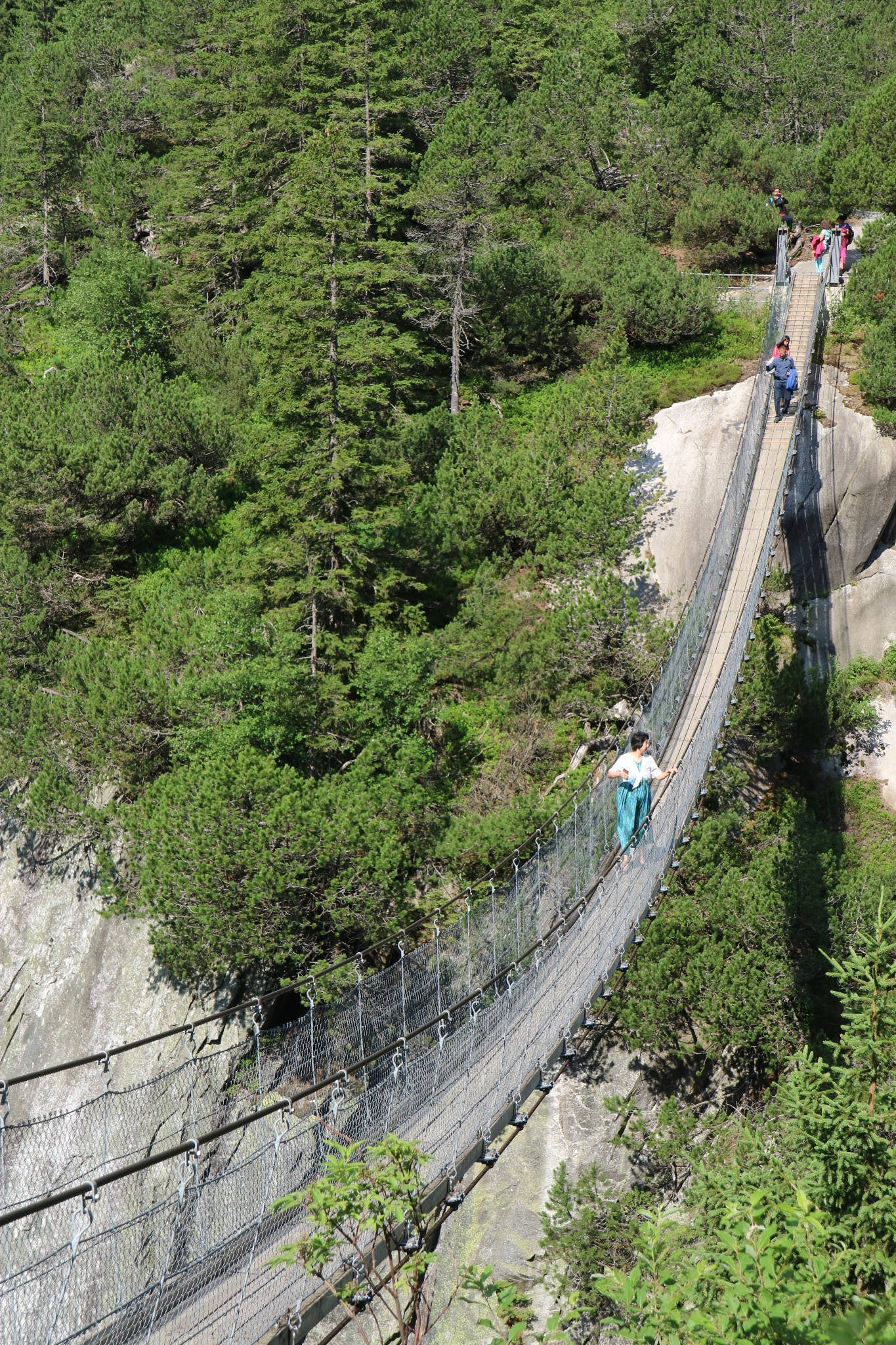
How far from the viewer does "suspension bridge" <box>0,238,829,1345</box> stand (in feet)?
14.6

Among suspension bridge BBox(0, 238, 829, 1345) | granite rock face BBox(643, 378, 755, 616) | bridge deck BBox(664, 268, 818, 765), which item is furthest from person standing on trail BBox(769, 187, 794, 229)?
suspension bridge BBox(0, 238, 829, 1345)

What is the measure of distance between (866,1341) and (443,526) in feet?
39.6

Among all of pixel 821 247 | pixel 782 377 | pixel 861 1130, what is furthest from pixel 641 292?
pixel 861 1130

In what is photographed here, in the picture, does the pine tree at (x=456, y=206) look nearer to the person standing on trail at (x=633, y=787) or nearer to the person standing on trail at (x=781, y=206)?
the person standing on trail at (x=781, y=206)

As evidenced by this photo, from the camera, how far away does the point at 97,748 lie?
37.4ft

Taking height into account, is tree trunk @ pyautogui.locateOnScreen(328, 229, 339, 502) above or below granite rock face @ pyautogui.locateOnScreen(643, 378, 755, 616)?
above

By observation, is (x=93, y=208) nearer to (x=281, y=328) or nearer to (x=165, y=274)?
(x=165, y=274)

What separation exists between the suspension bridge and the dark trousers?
0.24 metres

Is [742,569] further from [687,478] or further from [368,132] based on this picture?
[368,132]

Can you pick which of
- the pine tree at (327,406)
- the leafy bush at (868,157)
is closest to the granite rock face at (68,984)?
the pine tree at (327,406)

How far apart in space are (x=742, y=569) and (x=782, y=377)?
2.54 m

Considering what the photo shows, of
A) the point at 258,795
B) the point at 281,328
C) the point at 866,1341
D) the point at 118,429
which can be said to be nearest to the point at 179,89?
the point at 118,429

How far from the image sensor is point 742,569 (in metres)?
10.9

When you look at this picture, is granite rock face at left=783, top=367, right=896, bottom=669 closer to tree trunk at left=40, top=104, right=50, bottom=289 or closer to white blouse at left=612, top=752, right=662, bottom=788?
white blouse at left=612, top=752, right=662, bottom=788
